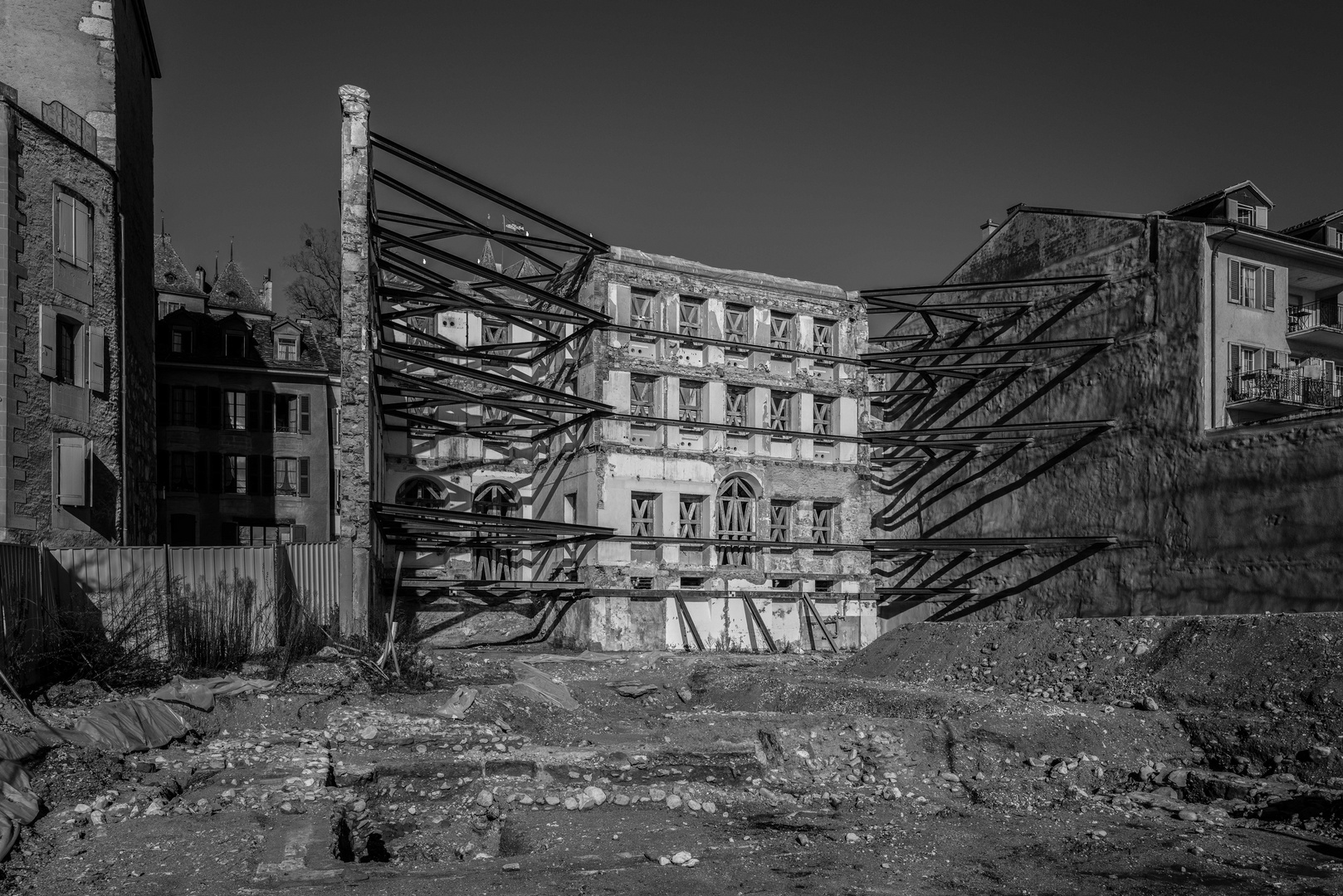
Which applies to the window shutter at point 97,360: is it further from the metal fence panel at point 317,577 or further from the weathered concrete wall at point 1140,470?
the weathered concrete wall at point 1140,470

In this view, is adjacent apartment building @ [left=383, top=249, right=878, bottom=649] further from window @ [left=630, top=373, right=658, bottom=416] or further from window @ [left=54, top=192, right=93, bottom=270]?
window @ [left=54, top=192, right=93, bottom=270]

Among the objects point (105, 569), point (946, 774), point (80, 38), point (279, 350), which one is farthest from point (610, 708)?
point (279, 350)

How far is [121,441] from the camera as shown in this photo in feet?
76.6

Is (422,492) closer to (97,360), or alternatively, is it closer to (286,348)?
(97,360)

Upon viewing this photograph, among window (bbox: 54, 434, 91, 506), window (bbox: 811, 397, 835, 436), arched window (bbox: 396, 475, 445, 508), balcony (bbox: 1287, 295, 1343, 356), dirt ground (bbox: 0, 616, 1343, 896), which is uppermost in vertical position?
balcony (bbox: 1287, 295, 1343, 356)

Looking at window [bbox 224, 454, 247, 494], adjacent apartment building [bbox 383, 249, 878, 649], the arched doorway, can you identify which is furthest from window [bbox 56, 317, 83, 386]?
window [bbox 224, 454, 247, 494]

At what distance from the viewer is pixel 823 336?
35.4 meters

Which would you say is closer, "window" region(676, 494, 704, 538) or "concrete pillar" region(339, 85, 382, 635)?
"concrete pillar" region(339, 85, 382, 635)

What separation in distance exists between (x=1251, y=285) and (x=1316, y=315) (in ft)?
13.5

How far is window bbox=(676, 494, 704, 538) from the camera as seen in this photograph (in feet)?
107

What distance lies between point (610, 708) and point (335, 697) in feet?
20.2

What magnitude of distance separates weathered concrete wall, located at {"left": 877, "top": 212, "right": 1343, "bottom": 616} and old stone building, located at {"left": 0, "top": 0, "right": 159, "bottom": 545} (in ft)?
75.9

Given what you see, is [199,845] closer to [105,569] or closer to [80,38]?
[105,569]

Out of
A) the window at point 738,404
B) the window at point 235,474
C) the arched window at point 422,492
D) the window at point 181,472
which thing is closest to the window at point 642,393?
the window at point 738,404
